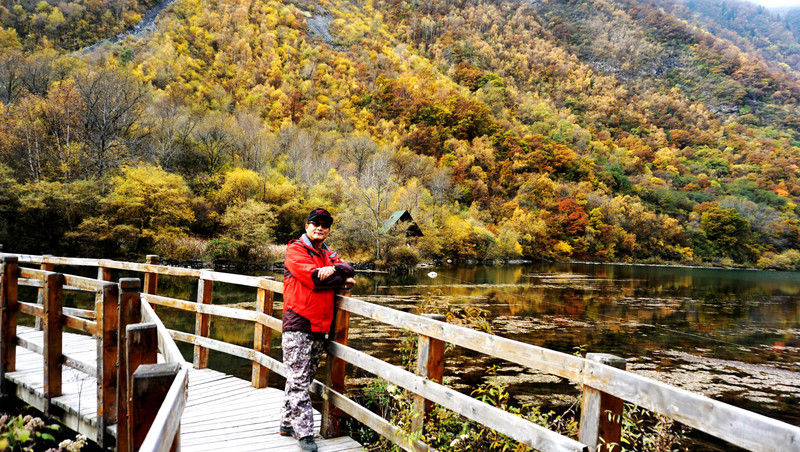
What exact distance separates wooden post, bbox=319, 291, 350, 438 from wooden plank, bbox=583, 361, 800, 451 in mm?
2406

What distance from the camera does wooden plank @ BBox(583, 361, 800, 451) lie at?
166 centimetres

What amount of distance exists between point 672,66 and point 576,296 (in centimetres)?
18253

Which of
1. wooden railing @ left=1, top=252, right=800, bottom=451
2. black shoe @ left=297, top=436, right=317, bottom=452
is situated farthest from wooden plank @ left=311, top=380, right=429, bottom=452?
black shoe @ left=297, top=436, right=317, bottom=452

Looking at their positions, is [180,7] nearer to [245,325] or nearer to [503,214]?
[503,214]

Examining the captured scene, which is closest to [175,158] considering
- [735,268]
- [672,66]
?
[735,268]

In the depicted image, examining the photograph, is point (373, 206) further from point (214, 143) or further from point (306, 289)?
point (306, 289)

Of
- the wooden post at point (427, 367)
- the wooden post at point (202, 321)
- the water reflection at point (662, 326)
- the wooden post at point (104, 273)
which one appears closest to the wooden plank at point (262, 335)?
the wooden post at point (202, 321)

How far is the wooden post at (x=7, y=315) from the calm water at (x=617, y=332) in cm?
418

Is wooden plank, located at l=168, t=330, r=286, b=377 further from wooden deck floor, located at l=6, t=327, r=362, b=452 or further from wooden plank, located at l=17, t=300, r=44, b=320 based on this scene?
wooden plank, located at l=17, t=300, r=44, b=320

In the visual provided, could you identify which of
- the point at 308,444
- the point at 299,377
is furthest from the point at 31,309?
the point at 308,444

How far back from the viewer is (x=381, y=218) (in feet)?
137

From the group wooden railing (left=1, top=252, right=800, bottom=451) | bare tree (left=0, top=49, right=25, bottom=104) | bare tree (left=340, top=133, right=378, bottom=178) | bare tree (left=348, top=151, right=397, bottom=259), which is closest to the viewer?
wooden railing (left=1, top=252, right=800, bottom=451)

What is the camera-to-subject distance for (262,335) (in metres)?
5.30

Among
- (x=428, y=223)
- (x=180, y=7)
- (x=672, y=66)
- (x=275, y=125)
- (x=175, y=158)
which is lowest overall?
(x=428, y=223)
